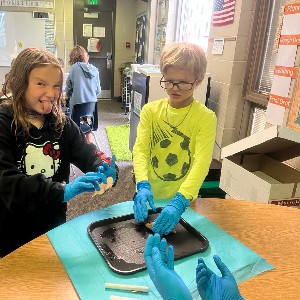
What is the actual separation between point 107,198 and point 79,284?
1979 mm

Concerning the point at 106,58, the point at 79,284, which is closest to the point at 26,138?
the point at 79,284

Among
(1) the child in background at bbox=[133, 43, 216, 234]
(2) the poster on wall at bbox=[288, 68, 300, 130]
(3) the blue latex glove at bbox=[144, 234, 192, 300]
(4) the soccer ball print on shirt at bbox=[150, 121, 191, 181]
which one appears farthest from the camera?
(2) the poster on wall at bbox=[288, 68, 300, 130]

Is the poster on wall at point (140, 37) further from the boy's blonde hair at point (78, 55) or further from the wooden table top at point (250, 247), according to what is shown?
the wooden table top at point (250, 247)

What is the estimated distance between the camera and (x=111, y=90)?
7.27 m

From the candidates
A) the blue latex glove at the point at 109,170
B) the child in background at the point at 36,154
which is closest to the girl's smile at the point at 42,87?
the child in background at the point at 36,154

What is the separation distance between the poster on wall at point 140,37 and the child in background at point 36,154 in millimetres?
4788

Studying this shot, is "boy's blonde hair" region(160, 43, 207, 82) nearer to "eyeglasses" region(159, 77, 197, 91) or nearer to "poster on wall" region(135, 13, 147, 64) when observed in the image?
"eyeglasses" region(159, 77, 197, 91)

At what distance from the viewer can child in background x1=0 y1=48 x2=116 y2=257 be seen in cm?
106

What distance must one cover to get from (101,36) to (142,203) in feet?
20.8

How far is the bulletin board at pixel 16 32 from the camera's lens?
561 centimetres

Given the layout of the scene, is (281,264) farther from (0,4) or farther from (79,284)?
(0,4)

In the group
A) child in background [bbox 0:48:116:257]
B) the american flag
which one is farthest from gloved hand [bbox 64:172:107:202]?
the american flag

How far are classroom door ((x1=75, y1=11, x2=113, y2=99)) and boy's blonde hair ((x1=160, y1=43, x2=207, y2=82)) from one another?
19.3ft

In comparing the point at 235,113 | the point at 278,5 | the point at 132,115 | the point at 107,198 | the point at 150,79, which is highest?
the point at 278,5
